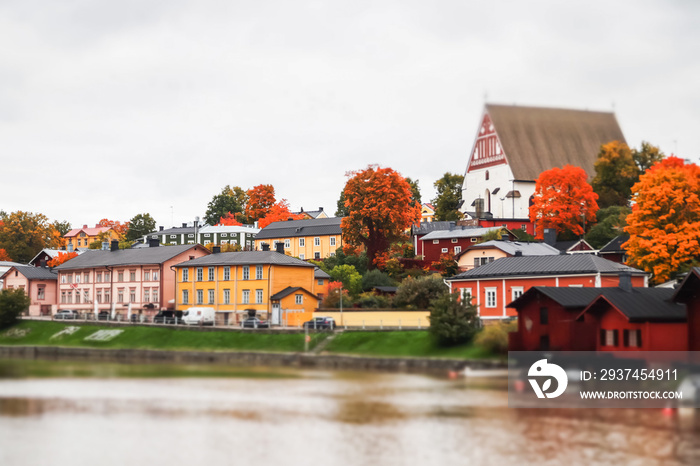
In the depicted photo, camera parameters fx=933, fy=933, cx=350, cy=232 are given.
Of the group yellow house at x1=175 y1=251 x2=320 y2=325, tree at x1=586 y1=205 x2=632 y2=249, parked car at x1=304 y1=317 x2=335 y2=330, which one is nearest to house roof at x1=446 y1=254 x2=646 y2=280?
parked car at x1=304 y1=317 x2=335 y2=330

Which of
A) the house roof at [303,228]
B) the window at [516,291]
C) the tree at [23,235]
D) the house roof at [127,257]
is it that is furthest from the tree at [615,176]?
the tree at [23,235]

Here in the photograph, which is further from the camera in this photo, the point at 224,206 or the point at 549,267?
the point at 224,206

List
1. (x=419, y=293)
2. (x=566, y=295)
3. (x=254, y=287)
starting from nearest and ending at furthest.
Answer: (x=566, y=295) < (x=419, y=293) < (x=254, y=287)

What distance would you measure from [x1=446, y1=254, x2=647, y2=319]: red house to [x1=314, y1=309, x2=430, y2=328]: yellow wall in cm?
393

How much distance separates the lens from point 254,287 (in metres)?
80.6

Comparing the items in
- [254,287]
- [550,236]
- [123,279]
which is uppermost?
[550,236]

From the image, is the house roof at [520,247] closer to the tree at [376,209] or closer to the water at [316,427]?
the tree at [376,209]

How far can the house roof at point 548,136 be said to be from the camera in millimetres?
119250

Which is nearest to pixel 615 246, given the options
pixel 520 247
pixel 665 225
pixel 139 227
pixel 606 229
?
pixel 606 229

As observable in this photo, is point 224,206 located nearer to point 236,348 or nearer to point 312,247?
point 312,247

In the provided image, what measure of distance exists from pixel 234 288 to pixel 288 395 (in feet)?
137

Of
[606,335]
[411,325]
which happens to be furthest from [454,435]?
[411,325]

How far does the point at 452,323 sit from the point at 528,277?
11.5 metres

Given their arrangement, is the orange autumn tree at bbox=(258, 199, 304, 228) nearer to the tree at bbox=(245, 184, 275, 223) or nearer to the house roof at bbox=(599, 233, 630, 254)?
the tree at bbox=(245, 184, 275, 223)
